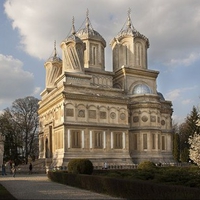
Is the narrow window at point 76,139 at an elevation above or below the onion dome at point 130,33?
below

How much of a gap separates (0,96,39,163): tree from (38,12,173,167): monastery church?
651cm

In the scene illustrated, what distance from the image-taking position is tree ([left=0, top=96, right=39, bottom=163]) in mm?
49750

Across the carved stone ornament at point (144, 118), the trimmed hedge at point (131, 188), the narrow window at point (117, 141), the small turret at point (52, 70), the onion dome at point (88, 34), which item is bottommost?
the trimmed hedge at point (131, 188)

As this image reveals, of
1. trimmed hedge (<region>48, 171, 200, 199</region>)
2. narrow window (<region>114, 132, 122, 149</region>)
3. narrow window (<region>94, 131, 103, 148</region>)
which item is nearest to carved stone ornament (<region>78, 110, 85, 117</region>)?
narrow window (<region>94, 131, 103, 148</region>)

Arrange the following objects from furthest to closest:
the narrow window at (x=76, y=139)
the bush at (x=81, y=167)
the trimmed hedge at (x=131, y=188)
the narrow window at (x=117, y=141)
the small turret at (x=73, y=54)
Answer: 1. the small turret at (x=73, y=54)
2. the narrow window at (x=117, y=141)
3. the narrow window at (x=76, y=139)
4. the bush at (x=81, y=167)
5. the trimmed hedge at (x=131, y=188)

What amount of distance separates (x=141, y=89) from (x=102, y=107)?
7.03 metres

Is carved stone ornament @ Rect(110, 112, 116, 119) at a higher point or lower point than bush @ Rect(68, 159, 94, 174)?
higher

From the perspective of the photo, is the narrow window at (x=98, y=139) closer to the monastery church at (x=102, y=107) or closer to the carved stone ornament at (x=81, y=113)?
the monastery church at (x=102, y=107)

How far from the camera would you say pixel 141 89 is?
42656 mm

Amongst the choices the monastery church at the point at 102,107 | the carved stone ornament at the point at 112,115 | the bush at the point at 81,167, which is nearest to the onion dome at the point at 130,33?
the monastery church at the point at 102,107

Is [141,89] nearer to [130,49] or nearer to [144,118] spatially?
[144,118]

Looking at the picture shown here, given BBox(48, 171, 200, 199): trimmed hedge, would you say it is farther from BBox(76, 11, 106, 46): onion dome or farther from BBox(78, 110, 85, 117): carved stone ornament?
BBox(76, 11, 106, 46): onion dome

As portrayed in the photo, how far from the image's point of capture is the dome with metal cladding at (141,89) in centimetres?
4250

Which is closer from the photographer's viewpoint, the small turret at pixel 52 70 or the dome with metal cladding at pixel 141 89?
the dome with metal cladding at pixel 141 89
